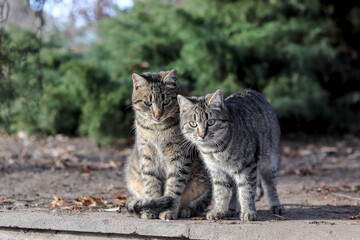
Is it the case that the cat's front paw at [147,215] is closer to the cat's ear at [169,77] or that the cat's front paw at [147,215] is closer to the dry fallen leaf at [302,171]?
the cat's ear at [169,77]

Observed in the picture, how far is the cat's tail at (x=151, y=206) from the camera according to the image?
3.98 meters

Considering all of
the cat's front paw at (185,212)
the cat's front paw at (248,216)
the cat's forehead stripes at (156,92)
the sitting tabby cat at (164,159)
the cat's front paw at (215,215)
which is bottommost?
the cat's front paw at (185,212)

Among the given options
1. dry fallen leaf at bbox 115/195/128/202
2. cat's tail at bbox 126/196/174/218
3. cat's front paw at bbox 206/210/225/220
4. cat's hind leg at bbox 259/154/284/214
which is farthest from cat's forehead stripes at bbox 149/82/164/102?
dry fallen leaf at bbox 115/195/128/202

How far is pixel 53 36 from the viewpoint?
10.4m

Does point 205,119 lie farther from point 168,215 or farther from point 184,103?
point 168,215

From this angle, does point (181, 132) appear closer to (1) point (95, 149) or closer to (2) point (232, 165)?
(2) point (232, 165)

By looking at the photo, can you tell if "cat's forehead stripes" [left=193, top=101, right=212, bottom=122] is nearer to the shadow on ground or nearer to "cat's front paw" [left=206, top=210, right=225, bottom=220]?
"cat's front paw" [left=206, top=210, right=225, bottom=220]

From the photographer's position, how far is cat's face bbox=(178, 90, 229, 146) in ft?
12.9

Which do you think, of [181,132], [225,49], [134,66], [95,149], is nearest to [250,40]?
[225,49]

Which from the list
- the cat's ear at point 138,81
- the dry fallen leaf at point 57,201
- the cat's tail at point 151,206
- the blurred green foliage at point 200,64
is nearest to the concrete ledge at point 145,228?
the cat's tail at point 151,206

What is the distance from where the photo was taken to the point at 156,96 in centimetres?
418

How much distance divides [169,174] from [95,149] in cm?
482

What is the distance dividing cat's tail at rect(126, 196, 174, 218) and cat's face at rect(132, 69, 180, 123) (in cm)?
71

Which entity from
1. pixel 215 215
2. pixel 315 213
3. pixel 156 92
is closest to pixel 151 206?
pixel 215 215
